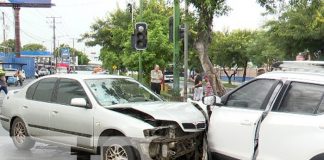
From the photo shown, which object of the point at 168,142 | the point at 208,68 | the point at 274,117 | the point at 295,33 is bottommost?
the point at 168,142

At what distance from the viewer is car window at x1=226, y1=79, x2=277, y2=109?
6156mm

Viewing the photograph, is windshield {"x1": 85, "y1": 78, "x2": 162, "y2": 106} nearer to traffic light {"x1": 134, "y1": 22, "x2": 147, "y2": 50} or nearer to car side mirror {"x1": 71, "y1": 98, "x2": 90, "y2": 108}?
car side mirror {"x1": 71, "y1": 98, "x2": 90, "y2": 108}

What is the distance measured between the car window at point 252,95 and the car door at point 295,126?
295mm

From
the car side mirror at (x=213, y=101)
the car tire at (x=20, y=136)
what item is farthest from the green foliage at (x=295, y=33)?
the car side mirror at (x=213, y=101)

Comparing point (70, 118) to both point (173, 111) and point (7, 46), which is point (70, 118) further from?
point (7, 46)

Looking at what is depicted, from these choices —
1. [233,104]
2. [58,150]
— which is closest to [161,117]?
[233,104]

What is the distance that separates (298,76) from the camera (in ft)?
19.3

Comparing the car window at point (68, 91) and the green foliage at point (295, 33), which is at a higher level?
the green foliage at point (295, 33)

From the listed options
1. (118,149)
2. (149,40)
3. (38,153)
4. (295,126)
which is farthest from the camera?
(149,40)

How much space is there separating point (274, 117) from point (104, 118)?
8.93 ft

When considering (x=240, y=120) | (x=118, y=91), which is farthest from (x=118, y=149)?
(x=240, y=120)

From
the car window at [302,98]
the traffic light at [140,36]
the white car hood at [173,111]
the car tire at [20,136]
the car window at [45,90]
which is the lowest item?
the car tire at [20,136]

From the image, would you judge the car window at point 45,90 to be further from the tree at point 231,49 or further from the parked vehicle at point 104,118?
the tree at point 231,49

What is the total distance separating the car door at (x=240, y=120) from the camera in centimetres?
604
